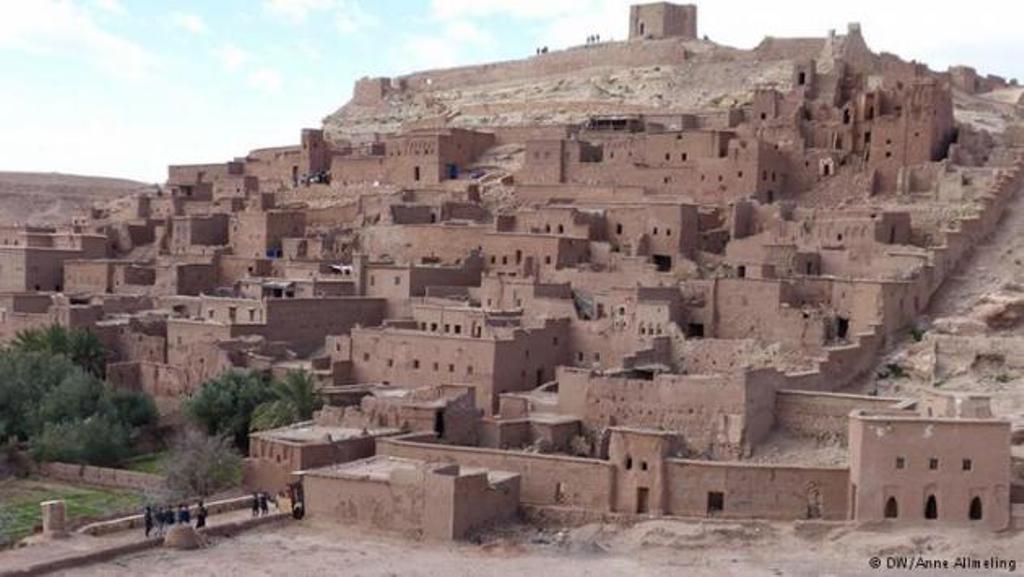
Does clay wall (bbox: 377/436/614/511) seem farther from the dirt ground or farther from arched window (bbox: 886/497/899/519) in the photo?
arched window (bbox: 886/497/899/519)

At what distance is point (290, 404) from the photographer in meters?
27.1

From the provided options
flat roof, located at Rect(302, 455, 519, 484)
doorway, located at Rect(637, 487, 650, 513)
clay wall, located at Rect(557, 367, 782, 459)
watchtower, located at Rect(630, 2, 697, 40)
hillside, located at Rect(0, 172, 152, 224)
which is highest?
watchtower, located at Rect(630, 2, 697, 40)

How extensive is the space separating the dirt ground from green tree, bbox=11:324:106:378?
10967mm

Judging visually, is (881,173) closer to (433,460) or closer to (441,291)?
(441,291)

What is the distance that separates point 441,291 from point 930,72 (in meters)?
15.4

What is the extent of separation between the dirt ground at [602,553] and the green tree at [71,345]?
11.0 m

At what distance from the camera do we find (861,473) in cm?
2116

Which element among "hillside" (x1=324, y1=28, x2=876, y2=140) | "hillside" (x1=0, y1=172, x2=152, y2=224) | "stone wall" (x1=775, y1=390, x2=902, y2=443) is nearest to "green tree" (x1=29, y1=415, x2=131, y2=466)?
"stone wall" (x1=775, y1=390, x2=902, y2=443)

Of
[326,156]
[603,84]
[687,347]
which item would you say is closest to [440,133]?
[326,156]

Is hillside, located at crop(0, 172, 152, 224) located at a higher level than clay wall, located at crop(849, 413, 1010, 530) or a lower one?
higher

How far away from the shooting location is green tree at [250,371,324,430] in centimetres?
2691

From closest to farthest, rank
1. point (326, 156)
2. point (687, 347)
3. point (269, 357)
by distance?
point (687, 347), point (269, 357), point (326, 156)

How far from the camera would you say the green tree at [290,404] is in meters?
26.9

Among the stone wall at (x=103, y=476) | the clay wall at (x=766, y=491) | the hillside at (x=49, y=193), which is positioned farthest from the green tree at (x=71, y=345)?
the hillside at (x=49, y=193)
